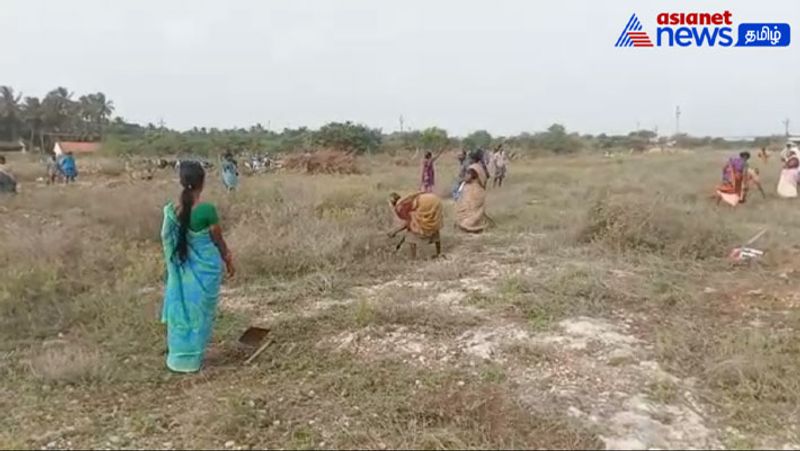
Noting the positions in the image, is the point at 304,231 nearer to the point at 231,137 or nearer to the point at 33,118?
the point at 231,137

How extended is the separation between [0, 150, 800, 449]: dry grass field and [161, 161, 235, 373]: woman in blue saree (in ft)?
0.67

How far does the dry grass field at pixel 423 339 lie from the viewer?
3064mm

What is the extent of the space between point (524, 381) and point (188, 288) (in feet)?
6.84

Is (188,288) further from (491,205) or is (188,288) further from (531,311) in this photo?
(491,205)

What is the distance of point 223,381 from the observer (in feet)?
12.3

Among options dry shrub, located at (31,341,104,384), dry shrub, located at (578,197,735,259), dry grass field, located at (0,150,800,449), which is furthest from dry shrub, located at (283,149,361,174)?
dry shrub, located at (31,341,104,384)

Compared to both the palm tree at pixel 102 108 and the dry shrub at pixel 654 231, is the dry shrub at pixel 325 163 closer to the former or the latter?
the dry shrub at pixel 654 231

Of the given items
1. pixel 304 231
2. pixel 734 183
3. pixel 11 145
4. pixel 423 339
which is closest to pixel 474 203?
pixel 304 231

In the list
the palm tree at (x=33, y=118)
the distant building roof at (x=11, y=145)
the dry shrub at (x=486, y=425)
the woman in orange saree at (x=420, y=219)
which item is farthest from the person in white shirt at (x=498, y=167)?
the palm tree at (x=33, y=118)

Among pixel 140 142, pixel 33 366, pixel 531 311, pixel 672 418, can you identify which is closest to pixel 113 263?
pixel 33 366

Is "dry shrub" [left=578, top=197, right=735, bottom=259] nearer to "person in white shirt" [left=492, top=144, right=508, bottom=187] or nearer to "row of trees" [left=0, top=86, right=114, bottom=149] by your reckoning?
"person in white shirt" [left=492, top=144, right=508, bottom=187]

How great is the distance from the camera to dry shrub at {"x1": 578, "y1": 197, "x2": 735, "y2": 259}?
23.8 feet

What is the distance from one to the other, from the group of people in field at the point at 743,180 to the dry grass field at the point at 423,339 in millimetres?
2706

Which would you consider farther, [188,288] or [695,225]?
[695,225]
